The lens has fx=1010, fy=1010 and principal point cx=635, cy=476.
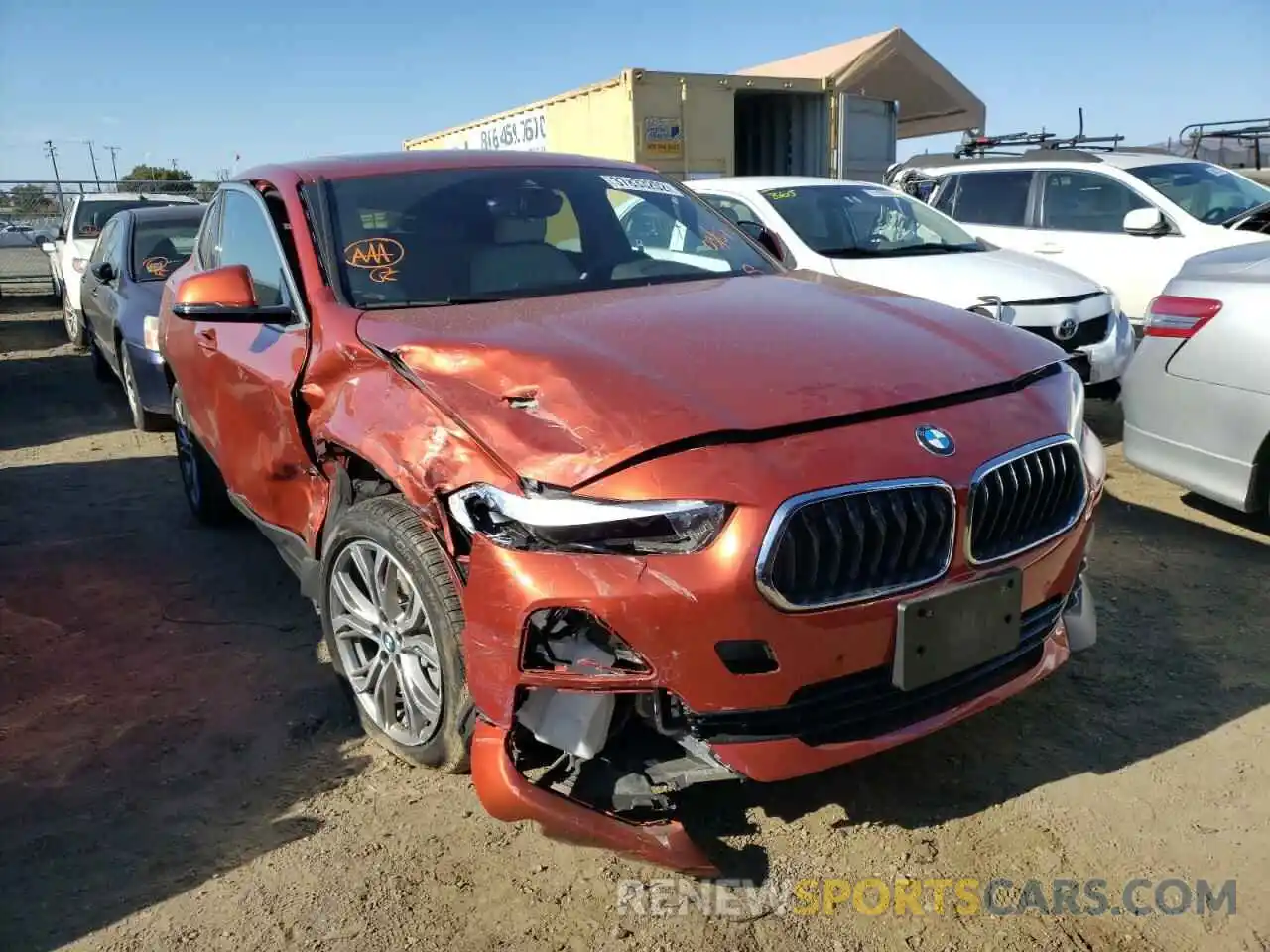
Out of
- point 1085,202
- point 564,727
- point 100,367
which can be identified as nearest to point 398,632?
point 564,727

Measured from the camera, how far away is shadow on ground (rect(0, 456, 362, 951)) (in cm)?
259

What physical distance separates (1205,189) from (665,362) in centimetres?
749

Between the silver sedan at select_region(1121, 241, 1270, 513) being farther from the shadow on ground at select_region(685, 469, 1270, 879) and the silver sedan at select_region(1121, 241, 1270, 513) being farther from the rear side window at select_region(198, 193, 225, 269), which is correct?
the rear side window at select_region(198, 193, 225, 269)

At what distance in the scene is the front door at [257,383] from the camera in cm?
332

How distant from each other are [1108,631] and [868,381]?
6.14 feet

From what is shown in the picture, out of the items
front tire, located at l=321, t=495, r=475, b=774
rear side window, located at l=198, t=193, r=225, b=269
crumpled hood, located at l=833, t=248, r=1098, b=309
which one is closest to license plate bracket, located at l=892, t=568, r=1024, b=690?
front tire, located at l=321, t=495, r=475, b=774

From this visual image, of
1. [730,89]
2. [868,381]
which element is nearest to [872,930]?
[868,381]

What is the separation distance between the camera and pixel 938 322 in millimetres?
3012

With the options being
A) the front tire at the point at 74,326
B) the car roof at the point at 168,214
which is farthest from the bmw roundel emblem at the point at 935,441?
the front tire at the point at 74,326

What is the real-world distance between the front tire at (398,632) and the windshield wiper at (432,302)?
0.65 m

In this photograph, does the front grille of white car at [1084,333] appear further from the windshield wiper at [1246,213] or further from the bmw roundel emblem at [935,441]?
the bmw roundel emblem at [935,441]

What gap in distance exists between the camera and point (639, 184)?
13.3 feet

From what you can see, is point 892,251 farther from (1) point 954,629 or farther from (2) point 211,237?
(1) point 954,629

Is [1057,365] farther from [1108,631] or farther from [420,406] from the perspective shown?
[420,406]
